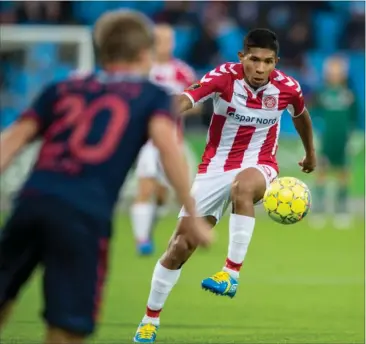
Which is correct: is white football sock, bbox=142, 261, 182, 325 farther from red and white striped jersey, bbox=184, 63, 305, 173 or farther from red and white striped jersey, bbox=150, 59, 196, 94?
red and white striped jersey, bbox=150, 59, 196, 94

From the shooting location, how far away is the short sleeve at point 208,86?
795 centimetres

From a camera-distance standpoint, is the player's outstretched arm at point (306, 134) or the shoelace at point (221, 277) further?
the player's outstretched arm at point (306, 134)

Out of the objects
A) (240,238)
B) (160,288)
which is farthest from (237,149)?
(160,288)

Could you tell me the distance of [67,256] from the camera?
5.02 m

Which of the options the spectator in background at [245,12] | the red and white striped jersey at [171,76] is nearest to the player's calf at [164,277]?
the red and white striped jersey at [171,76]

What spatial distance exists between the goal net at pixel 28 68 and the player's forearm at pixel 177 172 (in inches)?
566

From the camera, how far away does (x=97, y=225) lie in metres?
5.06

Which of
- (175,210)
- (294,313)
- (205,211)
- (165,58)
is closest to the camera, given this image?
(205,211)

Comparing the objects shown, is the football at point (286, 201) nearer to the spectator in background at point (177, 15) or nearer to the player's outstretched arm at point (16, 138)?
the player's outstretched arm at point (16, 138)

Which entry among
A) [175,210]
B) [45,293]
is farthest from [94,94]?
[175,210]

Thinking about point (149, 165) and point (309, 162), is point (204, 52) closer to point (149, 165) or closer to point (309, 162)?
point (149, 165)

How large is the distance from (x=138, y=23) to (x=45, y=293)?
1207mm

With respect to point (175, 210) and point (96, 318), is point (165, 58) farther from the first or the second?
point (96, 318)

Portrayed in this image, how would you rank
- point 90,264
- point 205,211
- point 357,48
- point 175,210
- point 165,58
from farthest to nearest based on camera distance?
1. point 357,48
2. point 175,210
3. point 165,58
4. point 205,211
5. point 90,264
